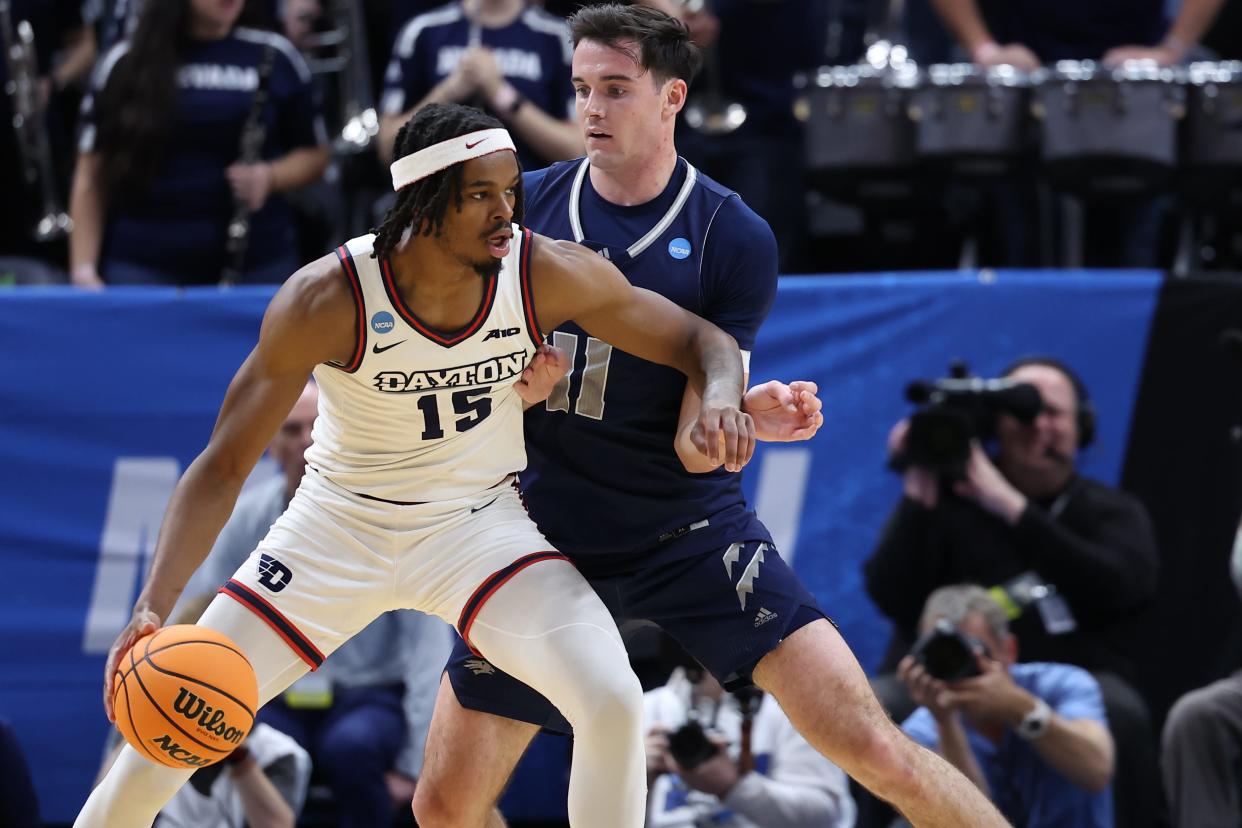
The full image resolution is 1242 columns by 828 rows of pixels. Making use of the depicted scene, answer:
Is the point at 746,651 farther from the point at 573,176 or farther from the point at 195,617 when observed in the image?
the point at 195,617

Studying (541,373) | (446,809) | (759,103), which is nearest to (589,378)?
(541,373)

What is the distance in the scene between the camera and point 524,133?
7.81m

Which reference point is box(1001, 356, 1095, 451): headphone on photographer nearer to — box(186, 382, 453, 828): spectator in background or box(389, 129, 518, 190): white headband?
box(186, 382, 453, 828): spectator in background

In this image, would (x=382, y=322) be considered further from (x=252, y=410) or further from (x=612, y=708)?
(x=612, y=708)

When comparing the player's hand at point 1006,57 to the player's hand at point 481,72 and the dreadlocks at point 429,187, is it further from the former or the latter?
the dreadlocks at point 429,187

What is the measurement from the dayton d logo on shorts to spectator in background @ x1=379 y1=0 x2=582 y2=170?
3654 millimetres

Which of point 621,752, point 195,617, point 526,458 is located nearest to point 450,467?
point 526,458

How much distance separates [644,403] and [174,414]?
2992 mm

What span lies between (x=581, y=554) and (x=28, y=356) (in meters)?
3.31

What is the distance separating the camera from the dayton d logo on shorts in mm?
4496

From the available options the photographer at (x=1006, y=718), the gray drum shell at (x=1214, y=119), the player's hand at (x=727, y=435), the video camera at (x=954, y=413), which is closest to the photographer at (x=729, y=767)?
the photographer at (x=1006, y=718)

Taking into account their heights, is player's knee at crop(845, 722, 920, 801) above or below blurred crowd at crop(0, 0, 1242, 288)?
below

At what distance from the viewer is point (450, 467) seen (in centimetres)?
463

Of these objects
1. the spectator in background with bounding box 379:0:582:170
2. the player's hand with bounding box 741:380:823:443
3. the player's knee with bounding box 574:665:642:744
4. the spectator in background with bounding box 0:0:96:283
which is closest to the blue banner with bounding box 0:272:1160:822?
the spectator in background with bounding box 0:0:96:283
